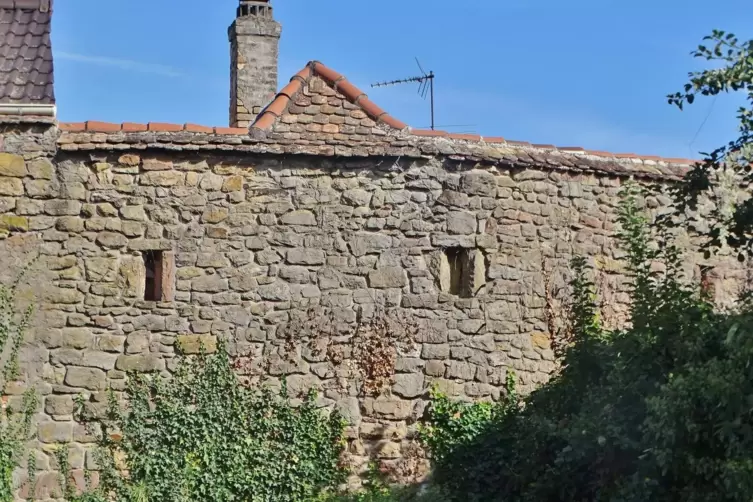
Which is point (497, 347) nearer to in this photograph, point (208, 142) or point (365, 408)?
point (365, 408)

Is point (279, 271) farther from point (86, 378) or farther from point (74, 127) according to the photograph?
point (74, 127)

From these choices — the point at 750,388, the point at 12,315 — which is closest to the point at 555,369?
the point at 750,388

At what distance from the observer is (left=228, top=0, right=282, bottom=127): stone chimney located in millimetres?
13836

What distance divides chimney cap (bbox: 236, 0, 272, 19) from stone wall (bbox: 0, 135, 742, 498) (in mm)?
4024

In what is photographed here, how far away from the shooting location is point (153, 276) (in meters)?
10.4

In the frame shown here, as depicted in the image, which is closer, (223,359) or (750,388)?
(750,388)

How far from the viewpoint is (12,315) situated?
33.1 ft

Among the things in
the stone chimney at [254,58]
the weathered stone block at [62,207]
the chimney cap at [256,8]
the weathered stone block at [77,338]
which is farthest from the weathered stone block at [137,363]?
the chimney cap at [256,8]

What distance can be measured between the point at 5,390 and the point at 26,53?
312 centimetres

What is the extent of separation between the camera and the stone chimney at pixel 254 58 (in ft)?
45.4

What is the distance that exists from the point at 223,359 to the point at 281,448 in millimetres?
944

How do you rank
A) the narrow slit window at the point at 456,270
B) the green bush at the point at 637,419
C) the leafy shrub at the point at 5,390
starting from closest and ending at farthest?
the green bush at the point at 637,419, the leafy shrub at the point at 5,390, the narrow slit window at the point at 456,270

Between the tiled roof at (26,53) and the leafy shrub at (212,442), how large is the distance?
108 inches

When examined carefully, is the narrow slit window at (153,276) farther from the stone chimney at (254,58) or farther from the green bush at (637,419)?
the stone chimney at (254,58)
